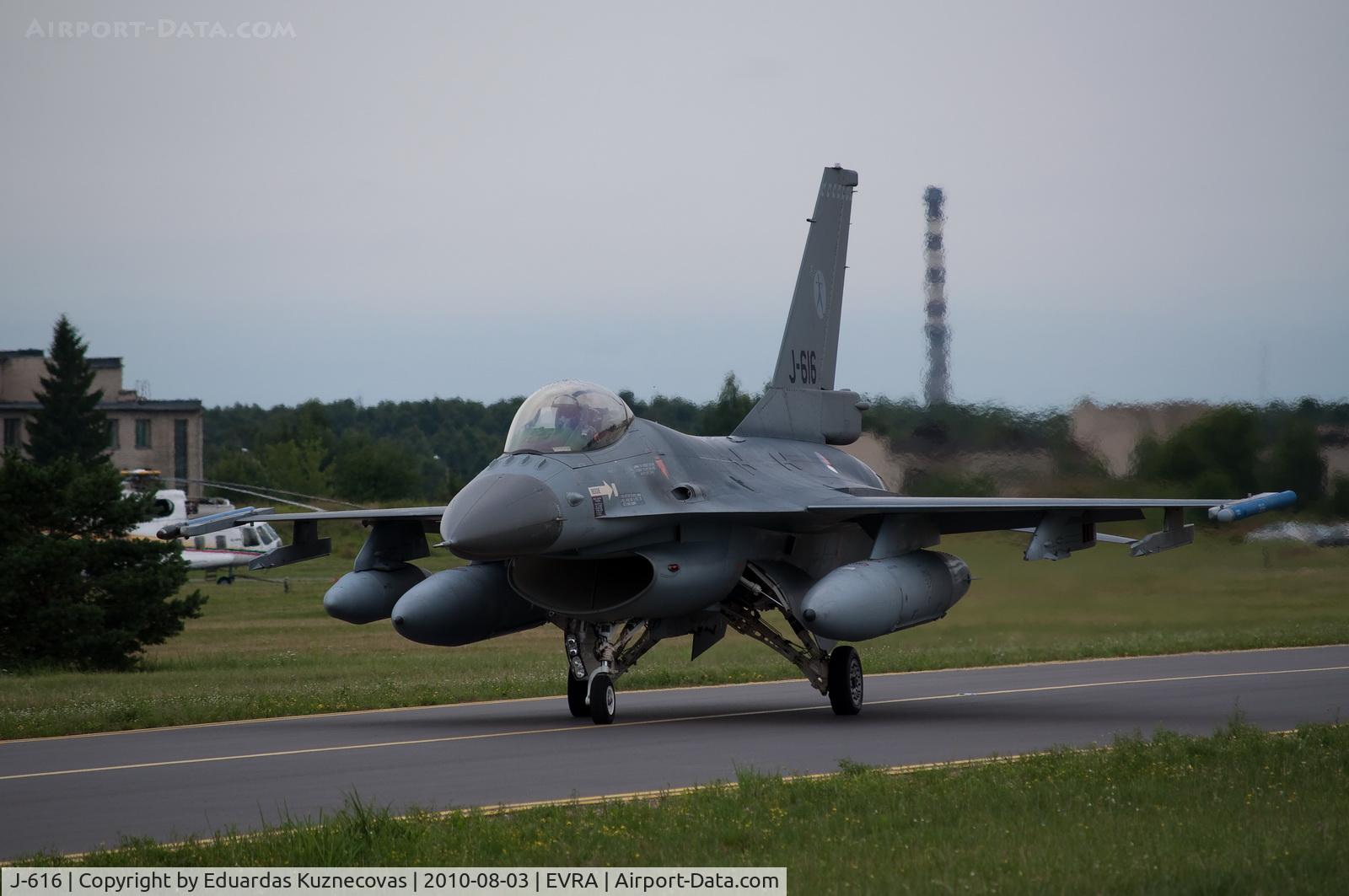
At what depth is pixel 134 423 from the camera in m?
91.9

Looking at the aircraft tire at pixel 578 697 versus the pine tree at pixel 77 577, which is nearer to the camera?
the aircraft tire at pixel 578 697

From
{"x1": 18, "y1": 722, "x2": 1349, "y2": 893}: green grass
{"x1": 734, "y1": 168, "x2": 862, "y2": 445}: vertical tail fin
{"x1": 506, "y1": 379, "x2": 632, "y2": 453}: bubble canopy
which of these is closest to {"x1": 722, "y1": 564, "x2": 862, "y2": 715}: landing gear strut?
{"x1": 506, "y1": 379, "x2": 632, "y2": 453}: bubble canopy

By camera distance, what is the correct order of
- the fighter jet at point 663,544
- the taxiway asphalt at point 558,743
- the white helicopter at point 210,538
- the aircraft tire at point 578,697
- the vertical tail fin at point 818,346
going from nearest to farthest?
the taxiway asphalt at point 558,743
the fighter jet at point 663,544
the aircraft tire at point 578,697
the vertical tail fin at point 818,346
the white helicopter at point 210,538

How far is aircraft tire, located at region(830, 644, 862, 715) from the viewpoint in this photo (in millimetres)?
16828

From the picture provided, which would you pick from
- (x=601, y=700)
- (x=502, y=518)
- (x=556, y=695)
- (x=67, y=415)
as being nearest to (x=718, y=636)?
(x=601, y=700)

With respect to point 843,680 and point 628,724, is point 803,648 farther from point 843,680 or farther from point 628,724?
point 628,724

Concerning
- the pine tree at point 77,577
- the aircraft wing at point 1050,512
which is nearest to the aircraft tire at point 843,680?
the aircraft wing at point 1050,512

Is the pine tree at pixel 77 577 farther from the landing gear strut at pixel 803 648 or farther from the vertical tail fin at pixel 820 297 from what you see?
the landing gear strut at pixel 803 648

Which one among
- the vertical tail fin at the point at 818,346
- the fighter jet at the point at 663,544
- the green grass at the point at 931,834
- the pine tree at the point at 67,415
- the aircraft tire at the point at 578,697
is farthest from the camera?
the pine tree at the point at 67,415

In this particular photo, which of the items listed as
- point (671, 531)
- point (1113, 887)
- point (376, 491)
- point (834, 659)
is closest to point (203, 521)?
point (671, 531)

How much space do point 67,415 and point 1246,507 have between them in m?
78.8

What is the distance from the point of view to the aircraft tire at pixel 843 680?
663 inches

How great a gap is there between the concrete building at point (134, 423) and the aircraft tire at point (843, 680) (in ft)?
252

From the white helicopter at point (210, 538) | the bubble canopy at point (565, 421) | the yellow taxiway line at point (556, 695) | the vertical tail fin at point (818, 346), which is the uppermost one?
the vertical tail fin at point (818, 346)
